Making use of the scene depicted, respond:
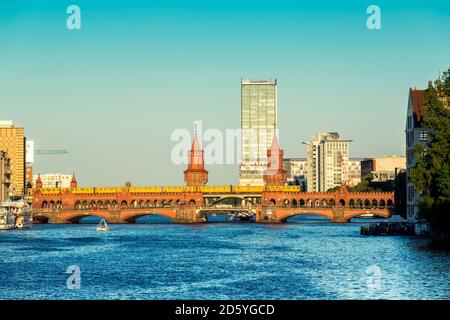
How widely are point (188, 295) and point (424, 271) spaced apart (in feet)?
70.1

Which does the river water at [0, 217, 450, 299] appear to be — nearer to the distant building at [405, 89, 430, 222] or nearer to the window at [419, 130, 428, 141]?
the distant building at [405, 89, 430, 222]

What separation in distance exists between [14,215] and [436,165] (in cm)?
9890

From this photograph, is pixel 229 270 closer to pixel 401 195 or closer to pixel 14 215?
pixel 401 195

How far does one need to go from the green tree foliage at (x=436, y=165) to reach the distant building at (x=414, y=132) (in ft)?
67.8

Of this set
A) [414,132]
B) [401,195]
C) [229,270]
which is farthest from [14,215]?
[229,270]

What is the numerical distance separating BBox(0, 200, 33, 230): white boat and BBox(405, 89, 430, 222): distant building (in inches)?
2876

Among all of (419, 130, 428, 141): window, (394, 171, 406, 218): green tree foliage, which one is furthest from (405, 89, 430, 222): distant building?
(394, 171, 406, 218): green tree foliage

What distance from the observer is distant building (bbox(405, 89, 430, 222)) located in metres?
129

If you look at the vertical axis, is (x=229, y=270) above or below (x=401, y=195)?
below

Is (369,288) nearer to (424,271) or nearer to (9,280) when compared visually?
(424,271)

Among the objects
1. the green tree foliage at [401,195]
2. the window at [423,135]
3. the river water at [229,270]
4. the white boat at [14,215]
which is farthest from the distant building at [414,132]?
the white boat at [14,215]

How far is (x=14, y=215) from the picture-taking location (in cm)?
17412
